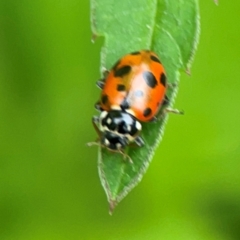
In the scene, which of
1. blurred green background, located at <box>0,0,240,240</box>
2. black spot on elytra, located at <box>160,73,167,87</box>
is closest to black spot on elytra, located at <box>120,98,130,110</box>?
black spot on elytra, located at <box>160,73,167,87</box>

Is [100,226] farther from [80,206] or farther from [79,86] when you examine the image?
[79,86]

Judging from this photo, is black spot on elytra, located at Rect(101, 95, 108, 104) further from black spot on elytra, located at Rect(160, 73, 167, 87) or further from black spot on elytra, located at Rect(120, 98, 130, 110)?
black spot on elytra, located at Rect(160, 73, 167, 87)

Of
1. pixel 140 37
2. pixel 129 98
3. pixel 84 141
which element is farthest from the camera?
pixel 84 141

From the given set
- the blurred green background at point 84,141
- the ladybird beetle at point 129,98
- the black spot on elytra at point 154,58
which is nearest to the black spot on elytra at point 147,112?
the ladybird beetle at point 129,98

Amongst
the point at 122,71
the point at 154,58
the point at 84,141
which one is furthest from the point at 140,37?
the point at 84,141

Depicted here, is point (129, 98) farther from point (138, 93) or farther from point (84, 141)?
point (84, 141)

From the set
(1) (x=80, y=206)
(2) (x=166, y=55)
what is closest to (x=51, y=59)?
(1) (x=80, y=206)

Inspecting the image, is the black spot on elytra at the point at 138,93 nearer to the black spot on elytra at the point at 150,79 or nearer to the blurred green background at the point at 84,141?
the black spot on elytra at the point at 150,79
